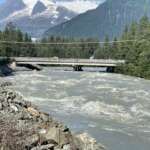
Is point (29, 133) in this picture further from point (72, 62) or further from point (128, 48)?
point (72, 62)

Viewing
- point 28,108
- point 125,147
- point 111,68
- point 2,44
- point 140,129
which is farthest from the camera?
point 2,44

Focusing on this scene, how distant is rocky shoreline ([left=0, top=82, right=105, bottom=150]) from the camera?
15.0 m

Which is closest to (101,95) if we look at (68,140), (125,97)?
(125,97)

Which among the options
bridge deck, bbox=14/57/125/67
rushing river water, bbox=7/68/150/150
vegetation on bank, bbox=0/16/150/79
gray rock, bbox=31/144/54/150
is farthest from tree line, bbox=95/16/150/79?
gray rock, bbox=31/144/54/150

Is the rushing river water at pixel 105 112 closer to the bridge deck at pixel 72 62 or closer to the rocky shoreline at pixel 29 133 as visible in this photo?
the rocky shoreline at pixel 29 133

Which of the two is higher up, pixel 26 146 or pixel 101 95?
pixel 26 146

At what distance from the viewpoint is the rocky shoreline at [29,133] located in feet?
49.3

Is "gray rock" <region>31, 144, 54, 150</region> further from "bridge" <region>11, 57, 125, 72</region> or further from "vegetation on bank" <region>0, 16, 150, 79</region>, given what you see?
"bridge" <region>11, 57, 125, 72</region>

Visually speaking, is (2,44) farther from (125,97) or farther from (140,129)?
(140,129)

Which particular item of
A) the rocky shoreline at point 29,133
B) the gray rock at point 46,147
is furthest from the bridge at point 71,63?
the gray rock at point 46,147

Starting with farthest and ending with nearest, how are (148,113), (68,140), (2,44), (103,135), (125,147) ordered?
(2,44) < (148,113) < (103,135) < (125,147) < (68,140)

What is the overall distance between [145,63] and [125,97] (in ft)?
187

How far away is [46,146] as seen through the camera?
16.4 meters

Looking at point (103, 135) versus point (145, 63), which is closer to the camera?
point (103, 135)
